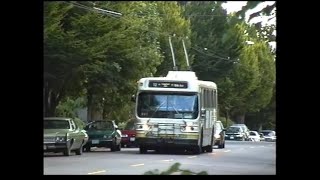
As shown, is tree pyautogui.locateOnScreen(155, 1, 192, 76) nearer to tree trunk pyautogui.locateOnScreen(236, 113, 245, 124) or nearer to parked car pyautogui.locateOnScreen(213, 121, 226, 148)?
parked car pyautogui.locateOnScreen(213, 121, 226, 148)

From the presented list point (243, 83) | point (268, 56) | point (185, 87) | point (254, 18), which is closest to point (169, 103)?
point (185, 87)

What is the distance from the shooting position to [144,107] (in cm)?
2309

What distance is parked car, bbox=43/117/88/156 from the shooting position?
2153 centimetres

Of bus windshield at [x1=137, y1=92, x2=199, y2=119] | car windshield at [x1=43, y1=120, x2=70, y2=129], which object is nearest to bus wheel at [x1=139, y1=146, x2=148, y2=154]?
bus windshield at [x1=137, y1=92, x2=199, y2=119]

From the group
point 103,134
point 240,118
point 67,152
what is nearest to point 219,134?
point 240,118

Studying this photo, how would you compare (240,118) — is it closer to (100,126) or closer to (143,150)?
(143,150)

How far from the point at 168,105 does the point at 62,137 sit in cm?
367

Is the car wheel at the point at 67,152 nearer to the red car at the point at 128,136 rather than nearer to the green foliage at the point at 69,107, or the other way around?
the red car at the point at 128,136

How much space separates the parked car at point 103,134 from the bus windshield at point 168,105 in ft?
13.1

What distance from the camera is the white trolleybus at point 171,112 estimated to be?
22734 mm
